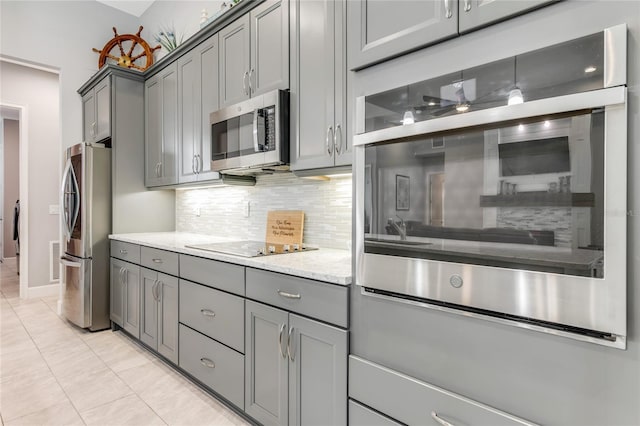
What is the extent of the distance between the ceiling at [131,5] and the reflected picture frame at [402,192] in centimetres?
440

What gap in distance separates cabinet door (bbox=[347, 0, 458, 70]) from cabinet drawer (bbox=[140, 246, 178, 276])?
69.9 inches

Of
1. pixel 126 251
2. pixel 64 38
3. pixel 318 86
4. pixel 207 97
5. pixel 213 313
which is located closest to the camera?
pixel 318 86

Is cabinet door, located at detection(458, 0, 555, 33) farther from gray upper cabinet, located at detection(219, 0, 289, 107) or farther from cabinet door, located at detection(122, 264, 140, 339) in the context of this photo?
cabinet door, located at detection(122, 264, 140, 339)

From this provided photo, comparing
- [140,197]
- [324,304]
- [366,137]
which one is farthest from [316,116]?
[140,197]

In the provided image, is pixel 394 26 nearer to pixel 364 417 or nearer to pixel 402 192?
pixel 402 192

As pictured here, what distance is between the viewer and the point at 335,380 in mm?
1393

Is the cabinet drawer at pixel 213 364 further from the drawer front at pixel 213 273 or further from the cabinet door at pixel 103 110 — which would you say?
the cabinet door at pixel 103 110

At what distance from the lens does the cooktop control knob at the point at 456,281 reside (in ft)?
3.45

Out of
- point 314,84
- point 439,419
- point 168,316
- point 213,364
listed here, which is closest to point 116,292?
point 168,316

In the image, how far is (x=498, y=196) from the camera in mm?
980

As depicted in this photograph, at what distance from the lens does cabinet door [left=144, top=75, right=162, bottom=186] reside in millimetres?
3240

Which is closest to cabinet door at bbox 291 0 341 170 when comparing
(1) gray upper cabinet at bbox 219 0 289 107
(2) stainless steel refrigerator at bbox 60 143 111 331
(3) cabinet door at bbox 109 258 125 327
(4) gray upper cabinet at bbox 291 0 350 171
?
(4) gray upper cabinet at bbox 291 0 350 171

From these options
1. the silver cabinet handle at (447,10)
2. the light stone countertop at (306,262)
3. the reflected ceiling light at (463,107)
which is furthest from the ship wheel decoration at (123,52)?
the reflected ceiling light at (463,107)

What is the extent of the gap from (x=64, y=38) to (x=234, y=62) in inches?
114
